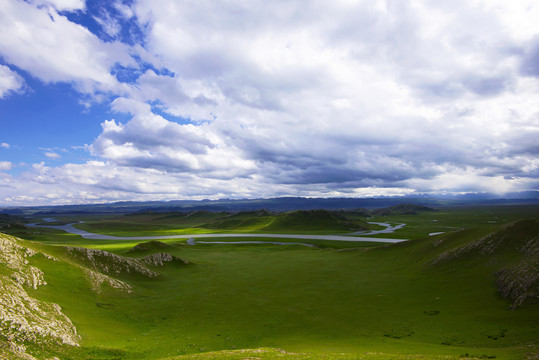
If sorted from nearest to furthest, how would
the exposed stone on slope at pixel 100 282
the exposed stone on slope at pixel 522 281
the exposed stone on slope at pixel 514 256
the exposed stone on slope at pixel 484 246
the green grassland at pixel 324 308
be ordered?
the green grassland at pixel 324 308
the exposed stone on slope at pixel 522 281
the exposed stone on slope at pixel 514 256
the exposed stone on slope at pixel 100 282
the exposed stone on slope at pixel 484 246

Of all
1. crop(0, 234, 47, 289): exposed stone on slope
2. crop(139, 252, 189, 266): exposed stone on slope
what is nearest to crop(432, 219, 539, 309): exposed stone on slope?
crop(0, 234, 47, 289): exposed stone on slope

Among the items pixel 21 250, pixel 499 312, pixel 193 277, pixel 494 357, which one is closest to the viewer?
pixel 494 357

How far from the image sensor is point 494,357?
993 inches

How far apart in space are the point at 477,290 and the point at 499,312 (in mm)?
10284

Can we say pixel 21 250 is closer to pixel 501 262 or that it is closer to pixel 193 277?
pixel 193 277

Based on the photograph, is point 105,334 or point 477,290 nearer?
point 105,334

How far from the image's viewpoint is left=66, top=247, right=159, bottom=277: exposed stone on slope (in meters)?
61.1

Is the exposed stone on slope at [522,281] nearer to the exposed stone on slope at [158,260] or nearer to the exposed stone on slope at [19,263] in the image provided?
the exposed stone on slope at [19,263]

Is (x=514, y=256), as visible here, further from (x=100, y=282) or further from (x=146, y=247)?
(x=146, y=247)

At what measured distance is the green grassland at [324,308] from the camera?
31578mm

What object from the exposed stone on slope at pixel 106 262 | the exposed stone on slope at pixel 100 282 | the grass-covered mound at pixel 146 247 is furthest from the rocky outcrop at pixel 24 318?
the grass-covered mound at pixel 146 247

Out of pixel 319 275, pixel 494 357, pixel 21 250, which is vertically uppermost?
pixel 21 250

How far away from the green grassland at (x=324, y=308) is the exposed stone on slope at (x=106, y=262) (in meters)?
1.47

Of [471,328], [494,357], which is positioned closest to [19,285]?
[494,357]
